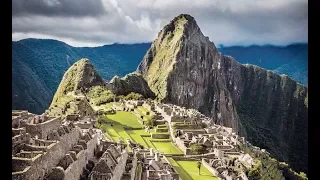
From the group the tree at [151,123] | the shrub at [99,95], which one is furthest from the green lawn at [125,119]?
the shrub at [99,95]

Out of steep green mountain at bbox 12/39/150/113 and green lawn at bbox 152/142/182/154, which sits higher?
steep green mountain at bbox 12/39/150/113

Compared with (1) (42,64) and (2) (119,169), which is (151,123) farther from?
(2) (119,169)

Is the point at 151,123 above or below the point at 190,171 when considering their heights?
above

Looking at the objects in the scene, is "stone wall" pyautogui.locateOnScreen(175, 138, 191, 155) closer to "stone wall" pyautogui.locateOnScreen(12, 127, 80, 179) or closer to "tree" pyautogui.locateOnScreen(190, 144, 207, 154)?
"tree" pyautogui.locateOnScreen(190, 144, 207, 154)

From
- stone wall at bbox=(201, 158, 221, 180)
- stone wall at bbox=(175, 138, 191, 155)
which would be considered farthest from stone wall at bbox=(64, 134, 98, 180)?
stone wall at bbox=(175, 138, 191, 155)

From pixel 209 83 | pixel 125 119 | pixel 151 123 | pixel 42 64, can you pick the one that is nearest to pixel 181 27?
pixel 209 83

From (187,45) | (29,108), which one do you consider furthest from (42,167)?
(187,45)
